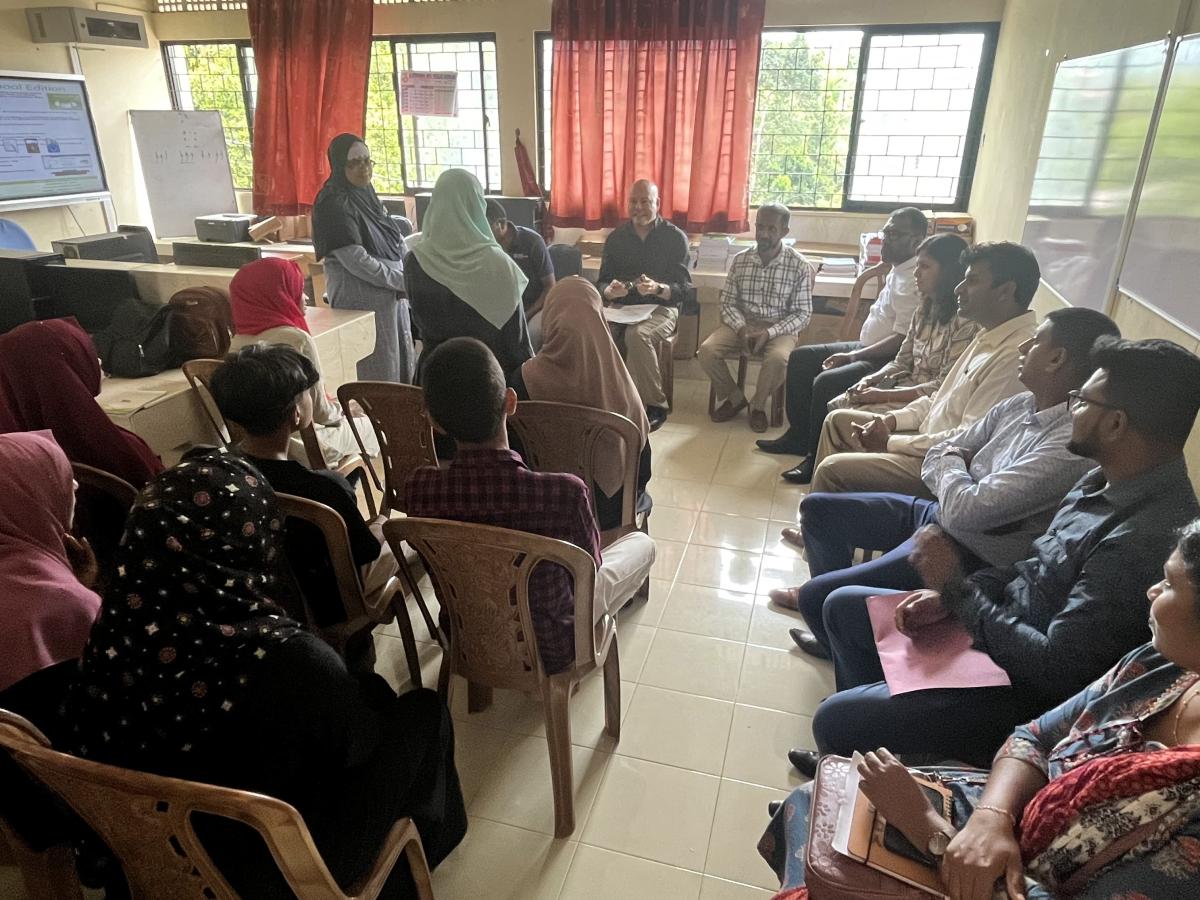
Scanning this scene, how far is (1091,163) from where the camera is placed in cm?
222

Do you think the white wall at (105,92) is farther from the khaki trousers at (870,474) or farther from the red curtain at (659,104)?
the khaki trousers at (870,474)

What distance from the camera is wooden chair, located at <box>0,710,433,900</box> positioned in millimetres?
804

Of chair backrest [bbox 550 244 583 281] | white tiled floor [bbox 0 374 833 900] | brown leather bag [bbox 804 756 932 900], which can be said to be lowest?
white tiled floor [bbox 0 374 833 900]

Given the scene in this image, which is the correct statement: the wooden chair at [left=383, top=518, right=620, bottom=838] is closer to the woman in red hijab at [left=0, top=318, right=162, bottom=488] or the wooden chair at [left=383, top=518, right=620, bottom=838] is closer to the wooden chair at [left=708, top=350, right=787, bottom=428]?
the woman in red hijab at [left=0, top=318, right=162, bottom=488]

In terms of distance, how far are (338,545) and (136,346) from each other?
1.53 meters

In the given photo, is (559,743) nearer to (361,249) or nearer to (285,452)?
(285,452)

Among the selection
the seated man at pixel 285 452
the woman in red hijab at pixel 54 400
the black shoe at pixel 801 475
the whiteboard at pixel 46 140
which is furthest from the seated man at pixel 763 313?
the whiteboard at pixel 46 140

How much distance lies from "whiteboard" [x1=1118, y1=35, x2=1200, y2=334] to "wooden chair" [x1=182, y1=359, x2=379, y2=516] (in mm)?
2154

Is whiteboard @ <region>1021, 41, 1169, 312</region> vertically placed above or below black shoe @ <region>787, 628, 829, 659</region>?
above

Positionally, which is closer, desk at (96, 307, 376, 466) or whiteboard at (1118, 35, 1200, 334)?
whiteboard at (1118, 35, 1200, 334)

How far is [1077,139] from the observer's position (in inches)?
93.4

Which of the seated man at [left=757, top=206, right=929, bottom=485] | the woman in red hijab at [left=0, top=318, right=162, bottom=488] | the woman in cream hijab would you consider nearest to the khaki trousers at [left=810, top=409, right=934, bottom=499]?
the woman in cream hijab

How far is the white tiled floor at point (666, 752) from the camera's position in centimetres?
153

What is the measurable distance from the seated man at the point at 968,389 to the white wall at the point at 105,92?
5382 millimetres
